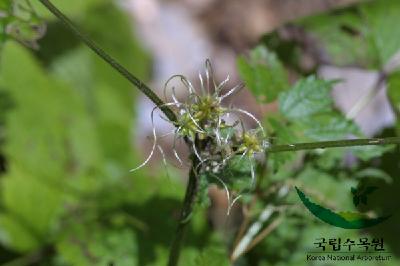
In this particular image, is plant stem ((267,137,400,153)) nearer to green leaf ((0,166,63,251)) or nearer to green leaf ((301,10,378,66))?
green leaf ((301,10,378,66))

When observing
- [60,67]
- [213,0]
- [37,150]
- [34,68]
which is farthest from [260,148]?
[213,0]

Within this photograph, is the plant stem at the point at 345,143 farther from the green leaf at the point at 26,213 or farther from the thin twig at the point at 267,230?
the green leaf at the point at 26,213

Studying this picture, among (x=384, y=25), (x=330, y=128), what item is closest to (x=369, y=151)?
(x=330, y=128)

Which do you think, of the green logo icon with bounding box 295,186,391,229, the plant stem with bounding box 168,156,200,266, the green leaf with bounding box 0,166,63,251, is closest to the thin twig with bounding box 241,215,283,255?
the green logo icon with bounding box 295,186,391,229

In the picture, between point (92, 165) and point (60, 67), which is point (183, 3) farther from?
point (92, 165)

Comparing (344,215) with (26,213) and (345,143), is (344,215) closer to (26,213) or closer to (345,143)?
(345,143)

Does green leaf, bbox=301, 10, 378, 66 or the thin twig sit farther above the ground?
green leaf, bbox=301, 10, 378, 66

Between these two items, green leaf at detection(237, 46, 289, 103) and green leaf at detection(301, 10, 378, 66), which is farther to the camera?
green leaf at detection(301, 10, 378, 66)
